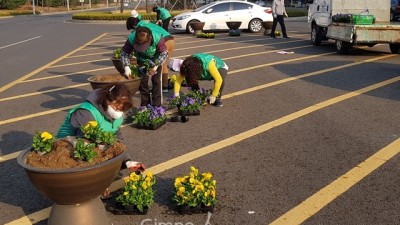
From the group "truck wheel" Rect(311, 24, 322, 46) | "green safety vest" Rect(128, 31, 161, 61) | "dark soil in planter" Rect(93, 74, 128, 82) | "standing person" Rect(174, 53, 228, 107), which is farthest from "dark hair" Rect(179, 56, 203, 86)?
"truck wheel" Rect(311, 24, 322, 46)

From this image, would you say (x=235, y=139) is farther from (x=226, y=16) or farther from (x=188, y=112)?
(x=226, y=16)

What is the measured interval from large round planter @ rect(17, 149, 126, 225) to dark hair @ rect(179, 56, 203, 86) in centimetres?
315

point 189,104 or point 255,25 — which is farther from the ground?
point 255,25

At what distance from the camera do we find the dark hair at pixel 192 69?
21.2 ft

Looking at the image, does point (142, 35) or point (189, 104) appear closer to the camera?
point (142, 35)

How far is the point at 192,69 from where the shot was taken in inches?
255

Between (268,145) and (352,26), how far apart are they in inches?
307

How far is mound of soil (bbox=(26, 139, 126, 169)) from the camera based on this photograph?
10.9 ft

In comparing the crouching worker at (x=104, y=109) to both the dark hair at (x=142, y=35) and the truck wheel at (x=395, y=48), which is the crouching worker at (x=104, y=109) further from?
the truck wheel at (x=395, y=48)

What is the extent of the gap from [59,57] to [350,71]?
27.8ft

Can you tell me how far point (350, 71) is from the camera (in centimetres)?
1039

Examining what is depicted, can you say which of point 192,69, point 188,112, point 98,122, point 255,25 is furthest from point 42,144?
point 255,25

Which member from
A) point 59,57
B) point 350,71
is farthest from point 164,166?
point 59,57

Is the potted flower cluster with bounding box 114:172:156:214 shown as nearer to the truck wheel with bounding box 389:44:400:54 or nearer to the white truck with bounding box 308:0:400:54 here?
the white truck with bounding box 308:0:400:54
